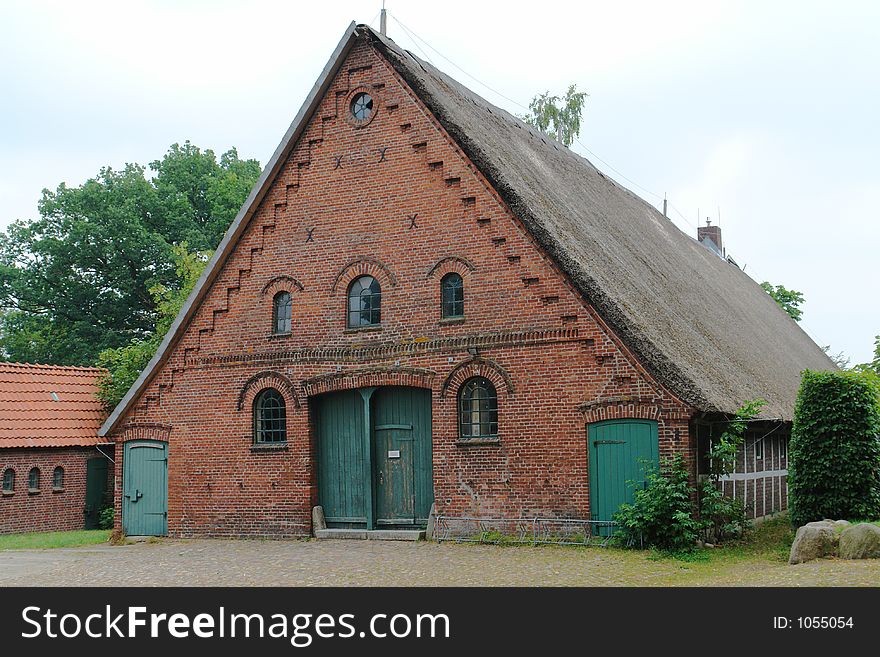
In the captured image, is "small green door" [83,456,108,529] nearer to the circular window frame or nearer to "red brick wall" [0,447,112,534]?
"red brick wall" [0,447,112,534]

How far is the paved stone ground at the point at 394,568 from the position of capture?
12.8m

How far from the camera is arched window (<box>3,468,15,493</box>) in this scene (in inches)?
949

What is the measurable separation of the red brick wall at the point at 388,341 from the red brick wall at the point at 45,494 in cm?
538

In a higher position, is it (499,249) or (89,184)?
(89,184)

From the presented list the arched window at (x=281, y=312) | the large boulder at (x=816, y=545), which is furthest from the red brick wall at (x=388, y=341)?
the large boulder at (x=816, y=545)

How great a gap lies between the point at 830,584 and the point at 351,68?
1311 centimetres

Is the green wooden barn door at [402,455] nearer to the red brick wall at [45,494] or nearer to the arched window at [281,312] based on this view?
the arched window at [281,312]

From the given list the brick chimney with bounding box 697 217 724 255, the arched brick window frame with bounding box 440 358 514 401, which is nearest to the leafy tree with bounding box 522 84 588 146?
the brick chimney with bounding box 697 217 724 255

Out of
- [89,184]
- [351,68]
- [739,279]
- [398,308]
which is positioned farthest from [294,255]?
[89,184]

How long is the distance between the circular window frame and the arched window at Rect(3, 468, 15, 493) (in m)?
12.3

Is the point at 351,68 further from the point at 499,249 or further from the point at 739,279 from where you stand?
the point at 739,279

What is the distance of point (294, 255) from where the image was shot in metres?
19.7

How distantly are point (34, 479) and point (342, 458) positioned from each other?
10035 millimetres

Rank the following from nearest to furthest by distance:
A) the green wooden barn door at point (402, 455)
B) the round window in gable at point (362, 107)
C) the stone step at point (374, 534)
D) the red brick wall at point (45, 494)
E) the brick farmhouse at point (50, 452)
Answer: the stone step at point (374, 534), the green wooden barn door at point (402, 455), the round window in gable at point (362, 107), the red brick wall at point (45, 494), the brick farmhouse at point (50, 452)
